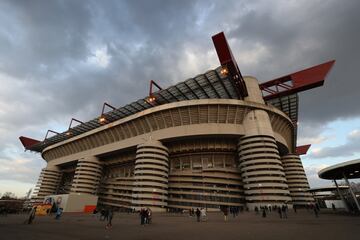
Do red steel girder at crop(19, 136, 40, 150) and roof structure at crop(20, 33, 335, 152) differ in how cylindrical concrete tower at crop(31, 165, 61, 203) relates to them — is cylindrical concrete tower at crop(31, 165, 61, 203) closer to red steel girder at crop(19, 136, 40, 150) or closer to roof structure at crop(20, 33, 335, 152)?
red steel girder at crop(19, 136, 40, 150)

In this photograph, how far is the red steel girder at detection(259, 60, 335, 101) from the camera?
45.5 meters

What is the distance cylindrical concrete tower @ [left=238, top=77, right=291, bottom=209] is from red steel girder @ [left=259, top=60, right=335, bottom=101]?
824cm

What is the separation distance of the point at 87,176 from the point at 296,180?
2466 inches

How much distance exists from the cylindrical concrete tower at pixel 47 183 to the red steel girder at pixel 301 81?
3071 inches

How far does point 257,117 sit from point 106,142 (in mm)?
43897

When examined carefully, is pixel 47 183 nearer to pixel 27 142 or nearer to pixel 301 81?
pixel 27 142

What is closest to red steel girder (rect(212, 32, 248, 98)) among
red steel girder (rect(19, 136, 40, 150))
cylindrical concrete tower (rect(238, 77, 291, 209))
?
cylindrical concrete tower (rect(238, 77, 291, 209))

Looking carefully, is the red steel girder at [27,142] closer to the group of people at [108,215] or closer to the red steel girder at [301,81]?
the group of people at [108,215]

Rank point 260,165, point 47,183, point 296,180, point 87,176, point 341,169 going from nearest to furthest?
point 341,169, point 260,165, point 87,176, point 296,180, point 47,183

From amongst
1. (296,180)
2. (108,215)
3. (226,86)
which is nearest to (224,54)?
(226,86)

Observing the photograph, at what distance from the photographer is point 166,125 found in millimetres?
50562

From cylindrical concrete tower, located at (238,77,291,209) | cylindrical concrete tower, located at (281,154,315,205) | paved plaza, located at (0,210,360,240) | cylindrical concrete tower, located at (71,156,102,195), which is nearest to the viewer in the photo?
paved plaza, located at (0,210,360,240)

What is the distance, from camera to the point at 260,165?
41.7 m

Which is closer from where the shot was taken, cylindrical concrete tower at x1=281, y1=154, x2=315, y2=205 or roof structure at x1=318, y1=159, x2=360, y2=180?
roof structure at x1=318, y1=159, x2=360, y2=180
